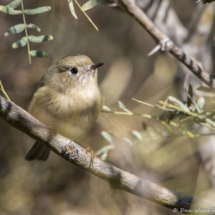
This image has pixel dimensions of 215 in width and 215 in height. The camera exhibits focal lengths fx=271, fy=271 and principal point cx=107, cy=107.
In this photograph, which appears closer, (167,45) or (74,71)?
(167,45)

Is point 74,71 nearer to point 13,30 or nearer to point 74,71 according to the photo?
point 74,71

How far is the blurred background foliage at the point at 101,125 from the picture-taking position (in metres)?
2.71

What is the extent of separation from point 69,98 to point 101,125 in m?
1.24

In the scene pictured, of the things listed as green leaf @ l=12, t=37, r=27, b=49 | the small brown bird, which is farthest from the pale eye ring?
green leaf @ l=12, t=37, r=27, b=49

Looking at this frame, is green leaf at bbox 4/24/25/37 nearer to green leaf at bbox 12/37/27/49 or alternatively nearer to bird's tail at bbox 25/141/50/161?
green leaf at bbox 12/37/27/49

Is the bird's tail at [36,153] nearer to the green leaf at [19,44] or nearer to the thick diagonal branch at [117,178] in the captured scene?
the thick diagonal branch at [117,178]

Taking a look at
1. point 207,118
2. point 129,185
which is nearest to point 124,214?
point 129,185

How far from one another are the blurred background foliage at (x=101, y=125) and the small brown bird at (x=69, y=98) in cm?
44

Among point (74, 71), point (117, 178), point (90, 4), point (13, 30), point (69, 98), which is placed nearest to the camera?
point (90, 4)

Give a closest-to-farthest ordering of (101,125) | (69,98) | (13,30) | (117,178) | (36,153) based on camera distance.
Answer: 1. (13,30)
2. (117,178)
3. (69,98)
4. (36,153)
5. (101,125)

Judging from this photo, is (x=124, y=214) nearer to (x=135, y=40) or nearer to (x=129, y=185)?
(x=129, y=185)

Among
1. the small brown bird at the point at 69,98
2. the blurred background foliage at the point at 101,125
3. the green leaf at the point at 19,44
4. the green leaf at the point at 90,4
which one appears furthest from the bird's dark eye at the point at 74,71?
the green leaf at the point at 90,4

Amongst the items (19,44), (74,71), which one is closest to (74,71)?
(74,71)

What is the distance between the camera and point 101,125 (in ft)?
11.1
